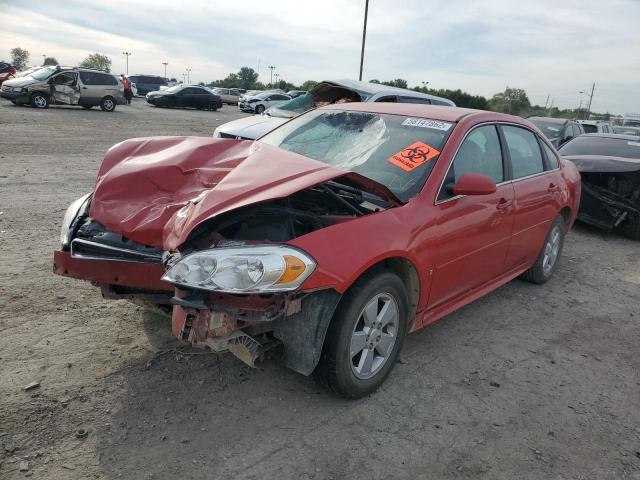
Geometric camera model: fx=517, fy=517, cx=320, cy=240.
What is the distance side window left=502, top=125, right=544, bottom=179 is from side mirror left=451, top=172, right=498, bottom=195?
1.09 m

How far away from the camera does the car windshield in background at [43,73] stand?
20.7m

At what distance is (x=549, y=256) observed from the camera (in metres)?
5.37

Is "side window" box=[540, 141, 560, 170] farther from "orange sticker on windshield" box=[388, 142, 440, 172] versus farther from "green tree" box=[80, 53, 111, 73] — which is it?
"green tree" box=[80, 53, 111, 73]

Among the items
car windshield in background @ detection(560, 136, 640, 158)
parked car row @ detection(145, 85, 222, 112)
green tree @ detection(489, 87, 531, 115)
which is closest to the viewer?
car windshield in background @ detection(560, 136, 640, 158)

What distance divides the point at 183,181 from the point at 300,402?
62.8 inches

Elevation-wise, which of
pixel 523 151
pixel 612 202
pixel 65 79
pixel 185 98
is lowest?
pixel 612 202

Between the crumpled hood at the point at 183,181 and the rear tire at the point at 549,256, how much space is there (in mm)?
2963

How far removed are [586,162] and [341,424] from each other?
6.91 m

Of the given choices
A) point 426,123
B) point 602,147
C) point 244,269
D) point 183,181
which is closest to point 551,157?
point 426,123

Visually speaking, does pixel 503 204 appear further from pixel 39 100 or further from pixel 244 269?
pixel 39 100

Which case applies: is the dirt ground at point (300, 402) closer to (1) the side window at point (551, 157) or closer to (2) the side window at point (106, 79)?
(1) the side window at point (551, 157)

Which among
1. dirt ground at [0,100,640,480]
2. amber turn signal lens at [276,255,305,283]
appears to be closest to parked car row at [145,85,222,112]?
dirt ground at [0,100,640,480]

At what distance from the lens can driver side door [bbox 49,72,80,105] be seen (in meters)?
20.8

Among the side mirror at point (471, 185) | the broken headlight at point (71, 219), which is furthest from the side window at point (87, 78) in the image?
the side mirror at point (471, 185)
